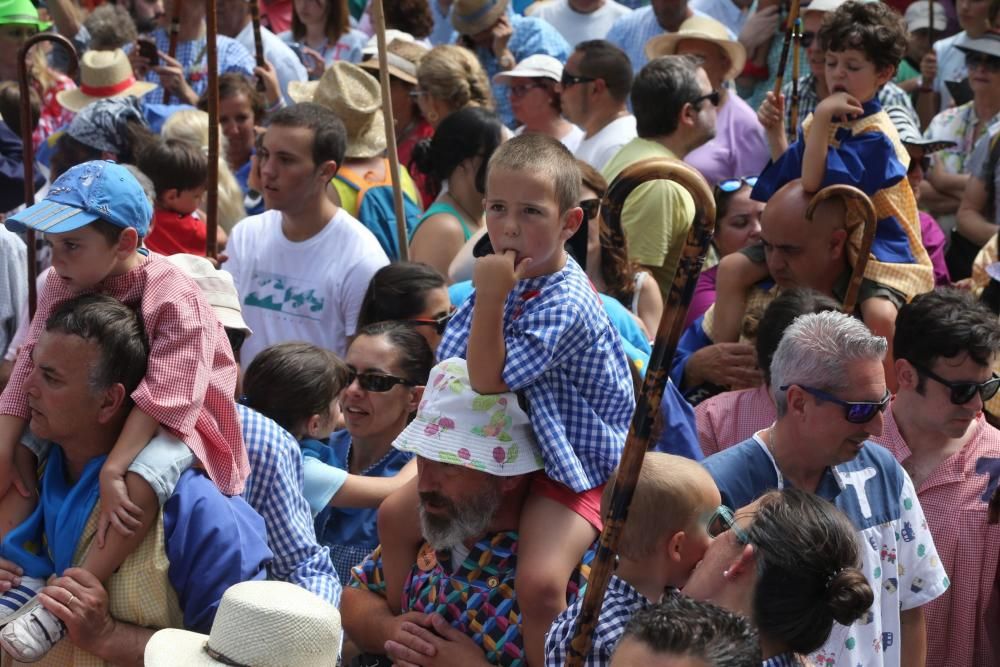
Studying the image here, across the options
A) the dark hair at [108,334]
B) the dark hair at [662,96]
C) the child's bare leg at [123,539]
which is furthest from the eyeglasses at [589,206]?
the child's bare leg at [123,539]

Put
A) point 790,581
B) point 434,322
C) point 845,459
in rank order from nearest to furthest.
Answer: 1. point 790,581
2. point 845,459
3. point 434,322

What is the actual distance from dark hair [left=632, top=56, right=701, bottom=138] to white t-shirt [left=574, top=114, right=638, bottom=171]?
57 centimetres

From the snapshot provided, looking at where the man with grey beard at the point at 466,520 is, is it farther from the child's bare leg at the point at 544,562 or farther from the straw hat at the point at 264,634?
the straw hat at the point at 264,634

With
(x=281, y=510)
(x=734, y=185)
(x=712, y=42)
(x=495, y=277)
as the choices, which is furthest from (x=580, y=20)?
(x=495, y=277)

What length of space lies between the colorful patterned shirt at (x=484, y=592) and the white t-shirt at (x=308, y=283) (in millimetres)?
2468

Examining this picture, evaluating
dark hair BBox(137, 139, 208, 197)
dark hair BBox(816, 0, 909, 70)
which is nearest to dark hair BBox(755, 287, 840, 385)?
dark hair BBox(816, 0, 909, 70)

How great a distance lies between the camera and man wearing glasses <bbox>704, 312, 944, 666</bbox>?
3.88m

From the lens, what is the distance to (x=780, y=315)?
15.0 feet

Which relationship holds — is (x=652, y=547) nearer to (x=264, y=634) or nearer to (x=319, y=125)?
(x=264, y=634)

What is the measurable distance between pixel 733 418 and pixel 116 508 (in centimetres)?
219

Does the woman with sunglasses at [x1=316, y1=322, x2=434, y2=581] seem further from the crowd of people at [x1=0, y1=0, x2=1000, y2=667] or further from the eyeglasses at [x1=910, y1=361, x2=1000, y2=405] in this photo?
the eyeglasses at [x1=910, y1=361, x2=1000, y2=405]

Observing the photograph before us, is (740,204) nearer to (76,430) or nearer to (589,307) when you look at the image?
(589,307)

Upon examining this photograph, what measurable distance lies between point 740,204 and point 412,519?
324cm

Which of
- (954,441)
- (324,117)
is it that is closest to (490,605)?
(954,441)
